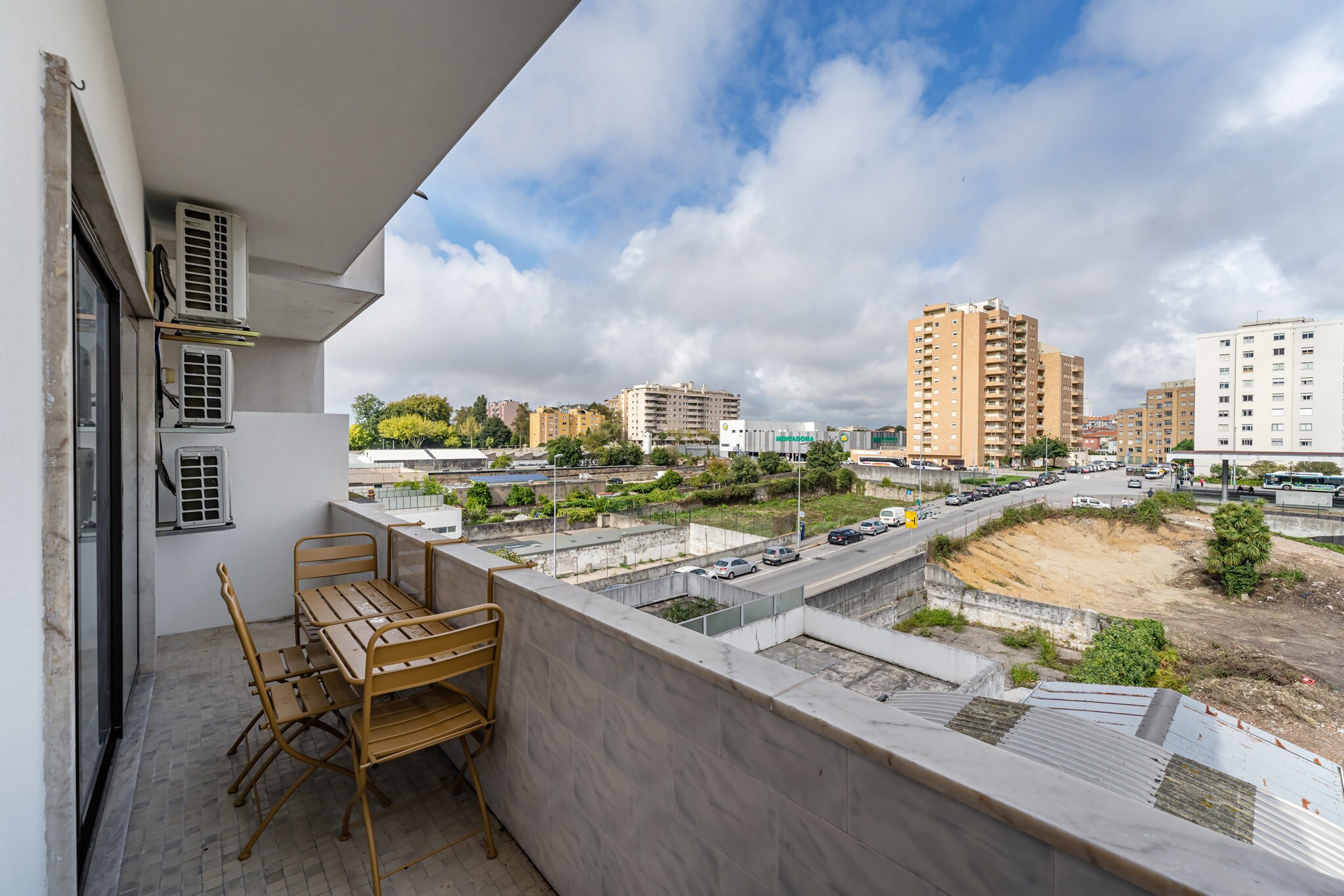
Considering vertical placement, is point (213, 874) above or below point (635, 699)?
below

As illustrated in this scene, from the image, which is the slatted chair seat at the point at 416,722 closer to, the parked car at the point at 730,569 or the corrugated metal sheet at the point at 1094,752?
the corrugated metal sheet at the point at 1094,752

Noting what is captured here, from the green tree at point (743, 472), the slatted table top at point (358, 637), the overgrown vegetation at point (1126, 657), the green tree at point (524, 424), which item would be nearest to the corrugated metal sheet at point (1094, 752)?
the slatted table top at point (358, 637)

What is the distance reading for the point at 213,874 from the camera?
186cm

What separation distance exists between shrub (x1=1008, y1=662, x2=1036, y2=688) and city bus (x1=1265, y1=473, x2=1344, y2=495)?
Answer: 3264 cm

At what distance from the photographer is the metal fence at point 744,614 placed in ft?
36.7

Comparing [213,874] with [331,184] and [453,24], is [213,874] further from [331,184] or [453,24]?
[331,184]

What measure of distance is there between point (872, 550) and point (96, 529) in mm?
23970

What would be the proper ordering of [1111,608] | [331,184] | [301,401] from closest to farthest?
[331,184] → [301,401] → [1111,608]

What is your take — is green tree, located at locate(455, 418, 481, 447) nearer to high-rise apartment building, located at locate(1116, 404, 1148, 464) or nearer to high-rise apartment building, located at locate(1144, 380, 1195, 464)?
high-rise apartment building, located at locate(1144, 380, 1195, 464)

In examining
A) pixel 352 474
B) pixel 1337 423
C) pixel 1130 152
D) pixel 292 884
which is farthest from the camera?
pixel 1130 152

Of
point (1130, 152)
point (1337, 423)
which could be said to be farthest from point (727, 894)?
point (1130, 152)

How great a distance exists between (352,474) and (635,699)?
2999 centimetres

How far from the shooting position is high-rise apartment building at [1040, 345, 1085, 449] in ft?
173

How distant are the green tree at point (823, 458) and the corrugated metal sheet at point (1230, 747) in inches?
1218
